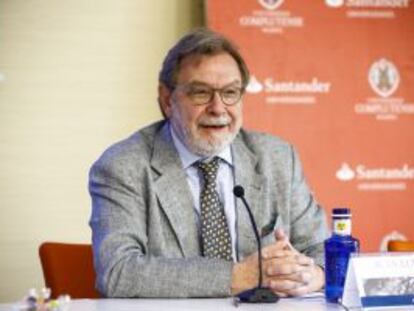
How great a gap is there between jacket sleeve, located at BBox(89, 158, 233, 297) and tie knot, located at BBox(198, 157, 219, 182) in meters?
0.24

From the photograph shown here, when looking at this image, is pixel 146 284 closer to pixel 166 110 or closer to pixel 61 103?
pixel 166 110

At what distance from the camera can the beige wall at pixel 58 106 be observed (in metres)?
4.59

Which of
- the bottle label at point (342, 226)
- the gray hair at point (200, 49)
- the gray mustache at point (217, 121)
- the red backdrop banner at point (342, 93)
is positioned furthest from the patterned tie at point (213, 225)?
the red backdrop banner at point (342, 93)

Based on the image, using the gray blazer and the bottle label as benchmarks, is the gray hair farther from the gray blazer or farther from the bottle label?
the bottle label

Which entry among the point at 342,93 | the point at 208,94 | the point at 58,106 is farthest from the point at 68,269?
the point at 342,93

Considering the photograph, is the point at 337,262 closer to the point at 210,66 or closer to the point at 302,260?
the point at 302,260

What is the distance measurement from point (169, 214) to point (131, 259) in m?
0.29

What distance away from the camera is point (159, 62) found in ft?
15.8

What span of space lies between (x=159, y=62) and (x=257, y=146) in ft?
6.08

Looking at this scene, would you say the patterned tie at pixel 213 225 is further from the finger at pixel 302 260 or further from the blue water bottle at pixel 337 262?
the blue water bottle at pixel 337 262


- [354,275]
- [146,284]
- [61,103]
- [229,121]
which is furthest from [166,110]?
[61,103]

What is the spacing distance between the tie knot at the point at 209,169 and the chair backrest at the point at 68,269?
1.72ft

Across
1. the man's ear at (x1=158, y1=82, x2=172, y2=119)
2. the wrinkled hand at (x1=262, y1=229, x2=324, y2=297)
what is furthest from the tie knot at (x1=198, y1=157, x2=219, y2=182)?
the wrinkled hand at (x1=262, y1=229, x2=324, y2=297)

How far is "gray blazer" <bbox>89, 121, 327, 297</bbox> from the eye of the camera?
2.48 m
